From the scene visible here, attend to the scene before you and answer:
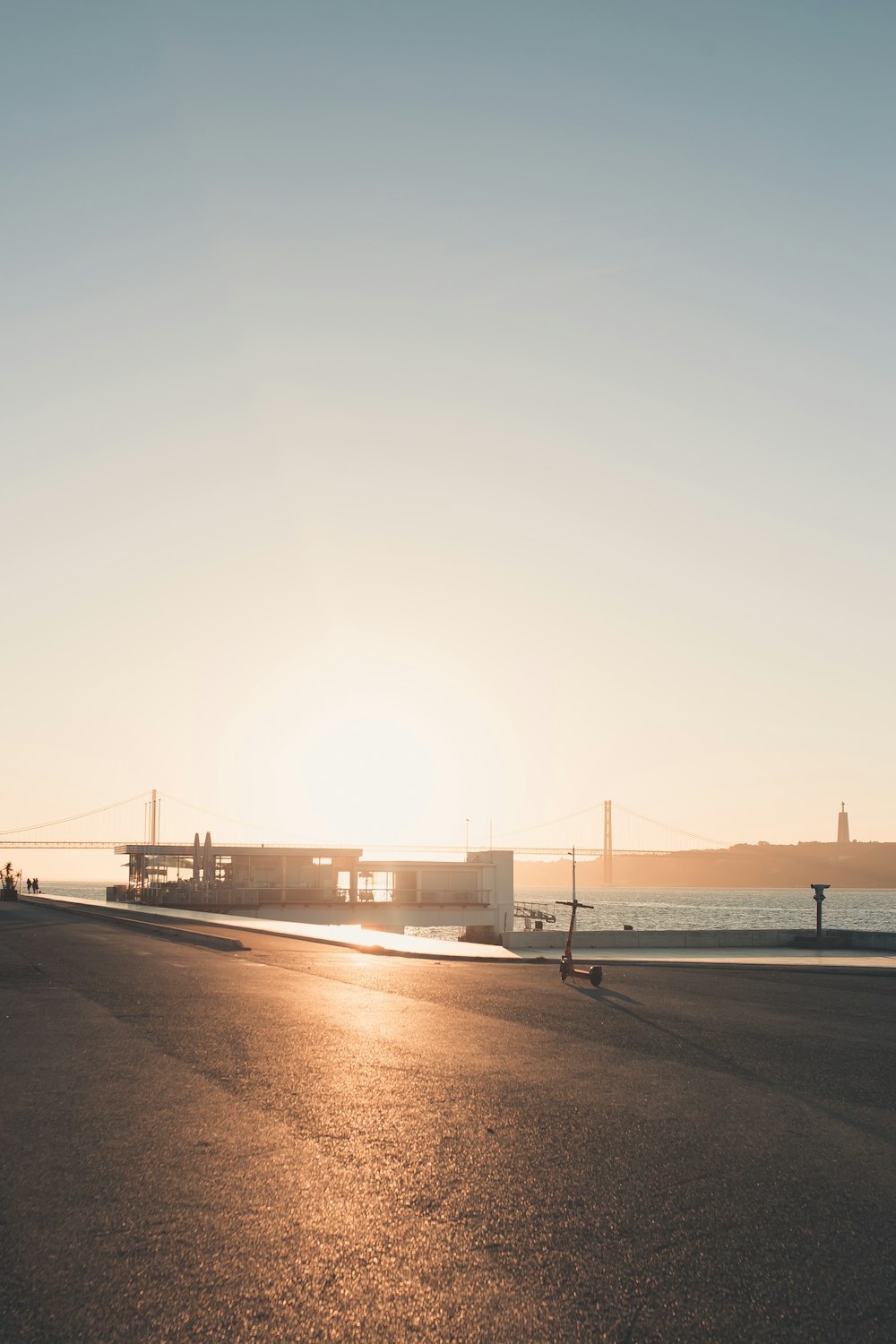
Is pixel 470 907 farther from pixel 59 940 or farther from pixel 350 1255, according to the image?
pixel 350 1255

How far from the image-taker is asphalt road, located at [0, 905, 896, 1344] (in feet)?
12.9

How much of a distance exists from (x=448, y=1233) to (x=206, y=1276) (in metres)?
1.13

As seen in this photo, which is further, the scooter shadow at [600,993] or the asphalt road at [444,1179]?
the scooter shadow at [600,993]

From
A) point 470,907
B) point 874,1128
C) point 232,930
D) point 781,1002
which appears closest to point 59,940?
point 232,930

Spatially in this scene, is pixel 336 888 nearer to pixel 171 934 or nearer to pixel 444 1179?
pixel 171 934

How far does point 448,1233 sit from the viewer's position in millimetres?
4715

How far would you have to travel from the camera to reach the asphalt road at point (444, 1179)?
3.92 m

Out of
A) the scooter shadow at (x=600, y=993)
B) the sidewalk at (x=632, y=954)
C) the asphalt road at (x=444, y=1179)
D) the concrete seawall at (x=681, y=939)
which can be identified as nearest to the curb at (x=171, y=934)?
the sidewalk at (x=632, y=954)

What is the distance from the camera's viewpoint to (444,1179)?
5.56 m

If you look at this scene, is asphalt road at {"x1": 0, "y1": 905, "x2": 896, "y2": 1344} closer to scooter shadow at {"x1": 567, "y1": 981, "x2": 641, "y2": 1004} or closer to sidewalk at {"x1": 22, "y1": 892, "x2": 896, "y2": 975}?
scooter shadow at {"x1": 567, "y1": 981, "x2": 641, "y2": 1004}

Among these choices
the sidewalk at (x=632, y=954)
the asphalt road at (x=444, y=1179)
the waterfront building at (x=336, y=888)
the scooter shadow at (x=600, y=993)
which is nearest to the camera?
the asphalt road at (x=444, y=1179)

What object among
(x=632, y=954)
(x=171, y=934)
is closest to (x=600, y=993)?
(x=632, y=954)

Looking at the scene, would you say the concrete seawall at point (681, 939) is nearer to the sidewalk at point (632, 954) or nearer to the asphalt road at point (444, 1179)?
the sidewalk at point (632, 954)

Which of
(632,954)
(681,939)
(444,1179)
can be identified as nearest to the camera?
(444,1179)
